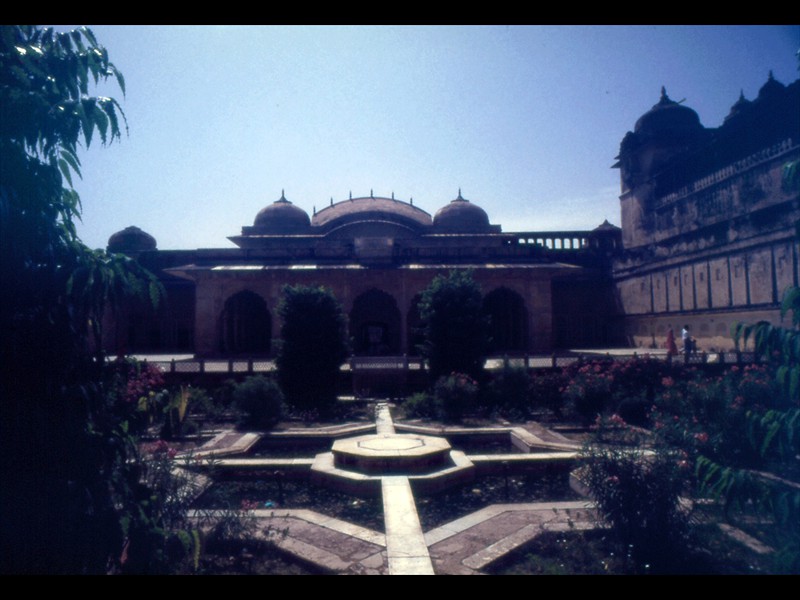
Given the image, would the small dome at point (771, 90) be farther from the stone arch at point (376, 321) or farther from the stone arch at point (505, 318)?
the stone arch at point (376, 321)

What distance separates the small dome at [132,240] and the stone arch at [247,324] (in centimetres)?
816

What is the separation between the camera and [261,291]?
2158 cm

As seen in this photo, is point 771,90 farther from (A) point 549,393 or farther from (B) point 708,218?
(A) point 549,393

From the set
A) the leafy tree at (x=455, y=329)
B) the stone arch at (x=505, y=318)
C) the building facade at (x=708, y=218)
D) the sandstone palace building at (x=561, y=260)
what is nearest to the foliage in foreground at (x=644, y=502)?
the leafy tree at (x=455, y=329)

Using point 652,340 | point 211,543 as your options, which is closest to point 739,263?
point 652,340

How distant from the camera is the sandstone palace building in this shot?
20.3 metres

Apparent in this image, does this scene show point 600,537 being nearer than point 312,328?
Yes

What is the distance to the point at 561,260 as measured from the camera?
27.8 m

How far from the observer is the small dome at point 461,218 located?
1135 inches

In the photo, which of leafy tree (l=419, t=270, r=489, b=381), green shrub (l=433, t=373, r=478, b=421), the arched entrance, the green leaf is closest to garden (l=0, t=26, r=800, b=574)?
the green leaf

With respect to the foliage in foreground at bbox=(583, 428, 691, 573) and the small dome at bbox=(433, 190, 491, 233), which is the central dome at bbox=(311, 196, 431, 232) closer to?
the small dome at bbox=(433, 190, 491, 233)

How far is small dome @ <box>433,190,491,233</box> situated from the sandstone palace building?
0.25ft
